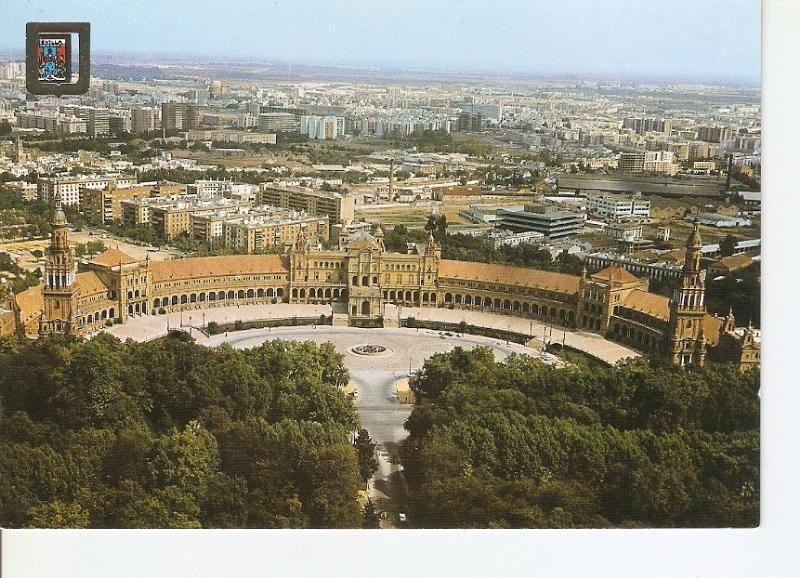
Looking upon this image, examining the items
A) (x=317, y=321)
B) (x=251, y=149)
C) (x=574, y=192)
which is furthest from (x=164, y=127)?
(x=574, y=192)

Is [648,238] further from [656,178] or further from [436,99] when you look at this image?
[436,99]

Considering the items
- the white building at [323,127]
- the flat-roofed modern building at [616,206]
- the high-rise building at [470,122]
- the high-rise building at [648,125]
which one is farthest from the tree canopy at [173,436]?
the high-rise building at [648,125]

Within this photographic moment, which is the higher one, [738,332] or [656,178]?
→ [656,178]

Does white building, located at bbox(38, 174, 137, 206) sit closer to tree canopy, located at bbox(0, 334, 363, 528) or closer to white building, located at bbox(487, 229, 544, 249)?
tree canopy, located at bbox(0, 334, 363, 528)

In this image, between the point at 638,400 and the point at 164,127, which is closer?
the point at 638,400

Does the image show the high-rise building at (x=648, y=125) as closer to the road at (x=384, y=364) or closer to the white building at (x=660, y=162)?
the white building at (x=660, y=162)

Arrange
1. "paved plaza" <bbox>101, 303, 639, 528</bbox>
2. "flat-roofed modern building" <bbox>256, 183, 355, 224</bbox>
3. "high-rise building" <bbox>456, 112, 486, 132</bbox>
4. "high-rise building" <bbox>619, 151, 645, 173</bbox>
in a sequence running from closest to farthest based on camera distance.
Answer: "paved plaza" <bbox>101, 303, 639, 528</bbox> → "high-rise building" <bbox>456, 112, 486, 132</bbox> → "high-rise building" <bbox>619, 151, 645, 173</bbox> → "flat-roofed modern building" <bbox>256, 183, 355, 224</bbox>

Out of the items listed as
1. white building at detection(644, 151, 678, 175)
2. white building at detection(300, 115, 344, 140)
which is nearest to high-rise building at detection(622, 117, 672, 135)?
white building at detection(644, 151, 678, 175)
